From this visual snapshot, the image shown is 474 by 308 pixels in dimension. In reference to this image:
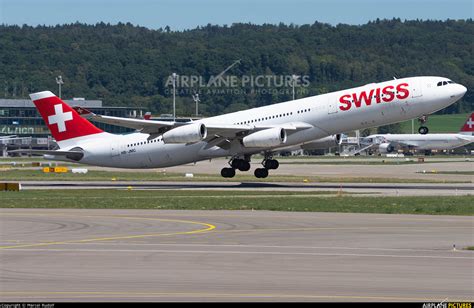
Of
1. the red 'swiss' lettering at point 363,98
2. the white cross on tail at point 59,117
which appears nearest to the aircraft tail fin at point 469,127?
the red 'swiss' lettering at point 363,98

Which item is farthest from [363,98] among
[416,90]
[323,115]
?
[416,90]

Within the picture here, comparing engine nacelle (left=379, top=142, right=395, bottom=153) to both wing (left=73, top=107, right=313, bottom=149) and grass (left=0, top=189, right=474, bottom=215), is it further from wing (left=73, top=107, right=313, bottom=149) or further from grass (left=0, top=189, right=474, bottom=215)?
grass (left=0, top=189, right=474, bottom=215)

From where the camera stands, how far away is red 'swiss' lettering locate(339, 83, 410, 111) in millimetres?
60250

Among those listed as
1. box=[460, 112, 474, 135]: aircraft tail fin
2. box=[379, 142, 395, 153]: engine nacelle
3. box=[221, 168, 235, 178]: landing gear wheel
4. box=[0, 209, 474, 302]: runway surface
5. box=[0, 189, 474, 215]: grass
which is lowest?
box=[0, 209, 474, 302]: runway surface

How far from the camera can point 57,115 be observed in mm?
66250

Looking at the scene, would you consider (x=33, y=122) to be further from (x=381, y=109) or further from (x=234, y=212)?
(x=234, y=212)

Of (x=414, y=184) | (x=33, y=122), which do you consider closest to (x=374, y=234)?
(x=414, y=184)

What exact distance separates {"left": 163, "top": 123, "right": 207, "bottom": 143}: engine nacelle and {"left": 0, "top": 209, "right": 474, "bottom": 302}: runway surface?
20902 mm

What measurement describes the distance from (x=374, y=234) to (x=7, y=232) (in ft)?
40.2

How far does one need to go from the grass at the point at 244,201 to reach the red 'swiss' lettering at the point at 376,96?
23.7 feet

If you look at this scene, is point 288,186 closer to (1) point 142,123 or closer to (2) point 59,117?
(1) point 142,123

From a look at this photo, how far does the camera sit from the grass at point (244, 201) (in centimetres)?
4393

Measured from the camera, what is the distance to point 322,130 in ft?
202

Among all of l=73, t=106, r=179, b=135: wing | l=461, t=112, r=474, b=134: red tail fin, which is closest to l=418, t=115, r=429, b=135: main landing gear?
l=73, t=106, r=179, b=135: wing
